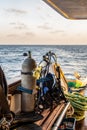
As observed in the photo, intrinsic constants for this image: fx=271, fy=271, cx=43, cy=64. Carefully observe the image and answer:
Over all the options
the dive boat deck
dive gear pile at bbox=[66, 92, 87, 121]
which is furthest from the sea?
dive gear pile at bbox=[66, 92, 87, 121]

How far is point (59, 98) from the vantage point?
257 cm

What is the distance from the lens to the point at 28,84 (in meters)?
1.98

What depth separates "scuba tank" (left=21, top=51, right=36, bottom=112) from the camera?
1.96 m

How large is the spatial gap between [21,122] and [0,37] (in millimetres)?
1780

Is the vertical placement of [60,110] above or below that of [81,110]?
above

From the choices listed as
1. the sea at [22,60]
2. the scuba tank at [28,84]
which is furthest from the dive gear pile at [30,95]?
the sea at [22,60]

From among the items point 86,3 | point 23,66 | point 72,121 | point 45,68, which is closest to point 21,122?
point 23,66

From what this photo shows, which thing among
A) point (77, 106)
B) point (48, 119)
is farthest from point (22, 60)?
point (77, 106)

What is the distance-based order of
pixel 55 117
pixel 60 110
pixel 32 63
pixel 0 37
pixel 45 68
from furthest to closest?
pixel 0 37, pixel 45 68, pixel 60 110, pixel 55 117, pixel 32 63

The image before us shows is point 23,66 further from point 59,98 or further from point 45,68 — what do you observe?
point 59,98

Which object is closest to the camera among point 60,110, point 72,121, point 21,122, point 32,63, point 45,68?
point 21,122

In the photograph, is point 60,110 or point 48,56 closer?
point 60,110

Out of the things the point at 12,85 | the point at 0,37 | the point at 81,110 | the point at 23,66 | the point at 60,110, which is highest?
the point at 0,37

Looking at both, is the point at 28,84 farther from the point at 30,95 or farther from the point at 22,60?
the point at 22,60
